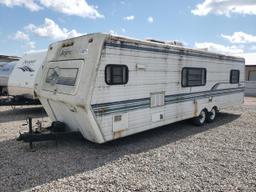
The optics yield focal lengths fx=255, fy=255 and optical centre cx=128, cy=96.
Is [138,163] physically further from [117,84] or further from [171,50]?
[171,50]

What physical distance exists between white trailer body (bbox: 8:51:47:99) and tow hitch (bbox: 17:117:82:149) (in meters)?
3.68

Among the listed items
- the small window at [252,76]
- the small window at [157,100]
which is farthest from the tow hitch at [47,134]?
the small window at [252,76]

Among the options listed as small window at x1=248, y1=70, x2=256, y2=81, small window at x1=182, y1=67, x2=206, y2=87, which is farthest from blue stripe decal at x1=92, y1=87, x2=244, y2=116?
small window at x1=248, y1=70, x2=256, y2=81

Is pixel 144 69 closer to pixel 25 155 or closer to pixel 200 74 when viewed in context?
pixel 200 74

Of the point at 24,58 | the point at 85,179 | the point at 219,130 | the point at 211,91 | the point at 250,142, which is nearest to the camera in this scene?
the point at 85,179

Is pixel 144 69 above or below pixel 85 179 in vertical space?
above

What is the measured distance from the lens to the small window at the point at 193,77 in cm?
809

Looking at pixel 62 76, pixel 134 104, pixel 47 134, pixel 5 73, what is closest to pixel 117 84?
pixel 134 104

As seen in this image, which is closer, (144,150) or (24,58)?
(144,150)

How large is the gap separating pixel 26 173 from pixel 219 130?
6.09 m

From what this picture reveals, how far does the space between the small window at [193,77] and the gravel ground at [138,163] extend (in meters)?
1.60

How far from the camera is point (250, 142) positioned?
7.04m

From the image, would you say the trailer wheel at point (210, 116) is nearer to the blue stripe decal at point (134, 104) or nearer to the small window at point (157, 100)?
the blue stripe decal at point (134, 104)

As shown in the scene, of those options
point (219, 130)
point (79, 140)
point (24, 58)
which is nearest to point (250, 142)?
point (219, 130)
